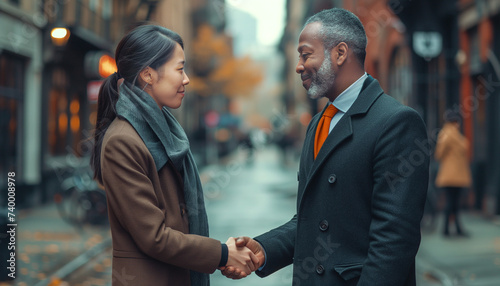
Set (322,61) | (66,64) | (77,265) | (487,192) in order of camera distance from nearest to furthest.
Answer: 1. (322,61)
2. (77,265)
3. (487,192)
4. (66,64)

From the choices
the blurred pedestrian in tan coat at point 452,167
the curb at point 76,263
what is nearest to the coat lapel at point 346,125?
the curb at point 76,263

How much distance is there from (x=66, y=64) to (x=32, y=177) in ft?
16.2

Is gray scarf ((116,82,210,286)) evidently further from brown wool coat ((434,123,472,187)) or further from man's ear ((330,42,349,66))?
brown wool coat ((434,123,472,187))

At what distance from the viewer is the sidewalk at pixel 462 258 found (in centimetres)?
690

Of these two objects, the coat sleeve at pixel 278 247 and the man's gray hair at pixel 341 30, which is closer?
the man's gray hair at pixel 341 30

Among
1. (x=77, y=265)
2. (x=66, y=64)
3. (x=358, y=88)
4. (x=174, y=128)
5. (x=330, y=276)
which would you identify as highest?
(x=66, y=64)

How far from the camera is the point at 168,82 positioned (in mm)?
2518

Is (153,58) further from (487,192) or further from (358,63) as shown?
(487,192)

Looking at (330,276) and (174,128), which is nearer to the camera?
(330,276)

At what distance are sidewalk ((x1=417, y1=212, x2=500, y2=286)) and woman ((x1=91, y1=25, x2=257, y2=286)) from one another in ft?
16.3

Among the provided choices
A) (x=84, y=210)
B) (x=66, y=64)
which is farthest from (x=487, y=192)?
(x=66, y=64)

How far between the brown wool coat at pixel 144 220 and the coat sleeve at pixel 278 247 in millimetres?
459

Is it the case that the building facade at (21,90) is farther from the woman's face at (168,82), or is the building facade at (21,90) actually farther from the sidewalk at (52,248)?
the woman's face at (168,82)

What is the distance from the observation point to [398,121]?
2.24 m
